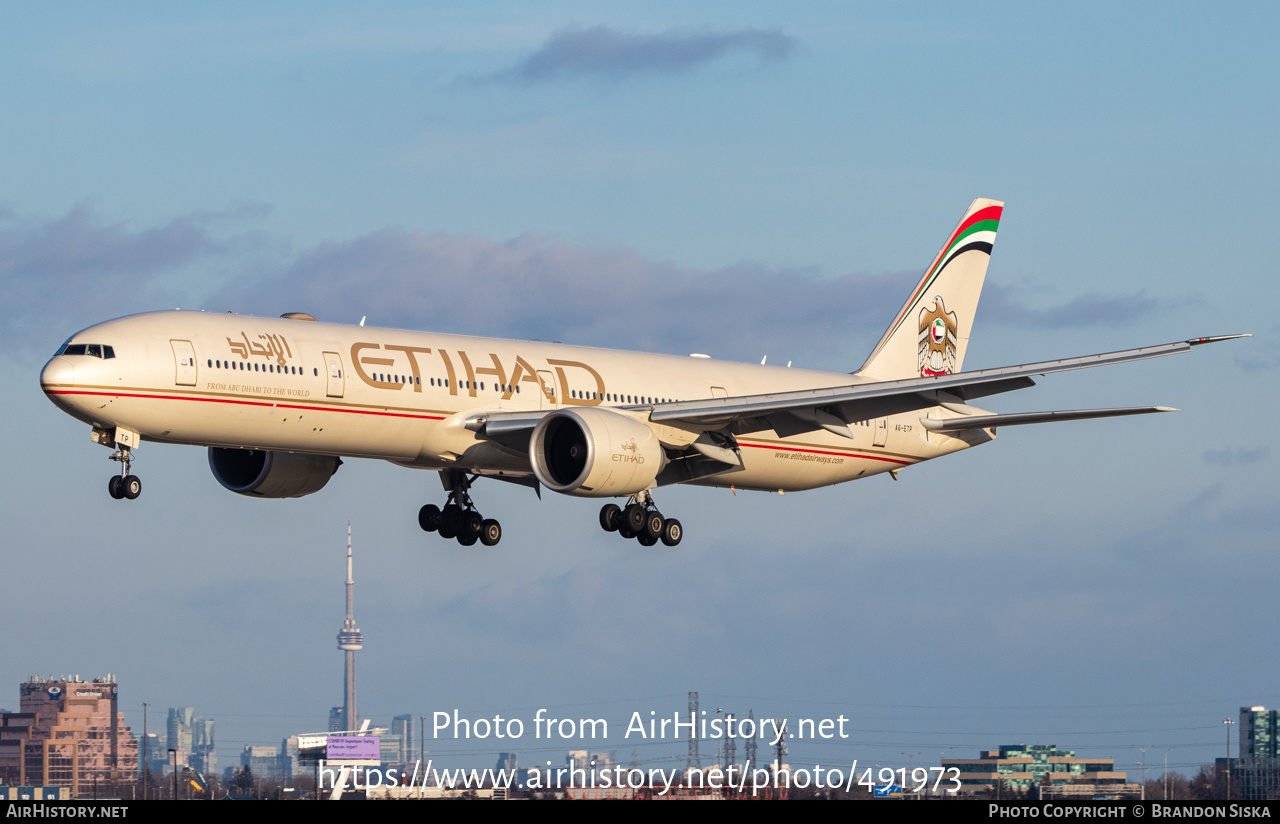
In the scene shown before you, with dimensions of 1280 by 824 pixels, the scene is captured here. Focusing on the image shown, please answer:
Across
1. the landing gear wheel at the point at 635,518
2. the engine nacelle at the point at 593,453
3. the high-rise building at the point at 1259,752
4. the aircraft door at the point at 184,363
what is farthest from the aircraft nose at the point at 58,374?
the high-rise building at the point at 1259,752

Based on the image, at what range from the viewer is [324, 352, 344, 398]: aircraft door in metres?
45.8

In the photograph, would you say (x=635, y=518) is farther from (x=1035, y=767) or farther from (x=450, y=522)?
(x=1035, y=767)

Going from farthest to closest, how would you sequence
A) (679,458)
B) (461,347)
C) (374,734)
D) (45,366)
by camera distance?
(374,734)
(679,458)
(461,347)
(45,366)

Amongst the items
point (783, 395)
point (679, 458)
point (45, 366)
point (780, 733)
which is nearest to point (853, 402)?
point (783, 395)

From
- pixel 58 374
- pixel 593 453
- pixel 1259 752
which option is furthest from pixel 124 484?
pixel 1259 752

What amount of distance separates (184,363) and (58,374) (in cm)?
302

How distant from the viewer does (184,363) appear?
43.9 m

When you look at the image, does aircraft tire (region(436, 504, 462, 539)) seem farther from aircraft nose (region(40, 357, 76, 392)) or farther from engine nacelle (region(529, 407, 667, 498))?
aircraft nose (region(40, 357, 76, 392))

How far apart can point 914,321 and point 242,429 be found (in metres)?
27.9

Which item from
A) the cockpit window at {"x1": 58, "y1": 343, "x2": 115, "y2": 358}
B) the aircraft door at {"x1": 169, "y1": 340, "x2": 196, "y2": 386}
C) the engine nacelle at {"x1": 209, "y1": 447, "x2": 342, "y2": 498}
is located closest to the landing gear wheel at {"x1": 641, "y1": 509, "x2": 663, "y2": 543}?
the engine nacelle at {"x1": 209, "y1": 447, "x2": 342, "y2": 498}

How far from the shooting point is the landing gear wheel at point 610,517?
52562mm

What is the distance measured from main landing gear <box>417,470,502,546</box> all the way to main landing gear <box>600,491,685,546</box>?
181 inches

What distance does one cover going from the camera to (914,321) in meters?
64.0
